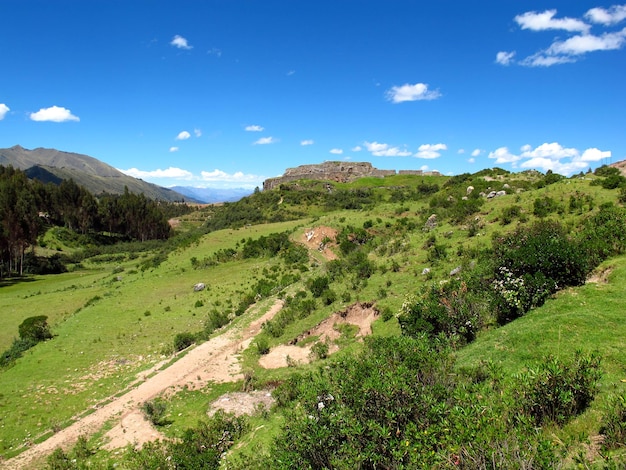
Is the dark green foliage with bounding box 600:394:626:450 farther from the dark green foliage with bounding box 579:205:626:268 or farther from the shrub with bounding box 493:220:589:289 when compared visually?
the dark green foliage with bounding box 579:205:626:268

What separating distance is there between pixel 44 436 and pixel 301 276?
1803cm

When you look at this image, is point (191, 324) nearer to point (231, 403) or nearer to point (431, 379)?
point (231, 403)

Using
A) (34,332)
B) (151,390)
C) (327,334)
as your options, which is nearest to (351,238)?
(327,334)

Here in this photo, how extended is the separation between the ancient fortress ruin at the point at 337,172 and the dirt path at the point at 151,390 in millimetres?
63241

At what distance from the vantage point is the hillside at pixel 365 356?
18.6ft

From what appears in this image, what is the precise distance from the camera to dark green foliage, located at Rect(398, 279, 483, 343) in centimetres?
1100

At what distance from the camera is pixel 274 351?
16.8 m

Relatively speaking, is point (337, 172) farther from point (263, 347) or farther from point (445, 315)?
point (445, 315)

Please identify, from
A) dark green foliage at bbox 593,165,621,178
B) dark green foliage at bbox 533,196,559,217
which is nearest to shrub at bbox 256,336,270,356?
dark green foliage at bbox 533,196,559,217

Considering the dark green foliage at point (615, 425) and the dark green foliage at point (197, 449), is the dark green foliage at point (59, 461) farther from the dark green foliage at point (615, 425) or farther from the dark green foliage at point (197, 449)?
the dark green foliage at point (615, 425)

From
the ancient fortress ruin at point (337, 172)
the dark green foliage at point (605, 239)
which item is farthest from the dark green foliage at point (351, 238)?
the ancient fortress ruin at point (337, 172)

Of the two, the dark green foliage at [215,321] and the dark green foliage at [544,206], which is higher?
the dark green foliage at [544,206]

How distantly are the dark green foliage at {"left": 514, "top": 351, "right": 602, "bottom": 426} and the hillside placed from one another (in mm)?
35

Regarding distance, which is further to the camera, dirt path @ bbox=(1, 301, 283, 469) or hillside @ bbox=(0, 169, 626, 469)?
dirt path @ bbox=(1, 301, 283, 469)
